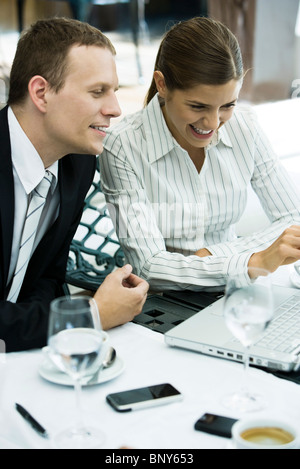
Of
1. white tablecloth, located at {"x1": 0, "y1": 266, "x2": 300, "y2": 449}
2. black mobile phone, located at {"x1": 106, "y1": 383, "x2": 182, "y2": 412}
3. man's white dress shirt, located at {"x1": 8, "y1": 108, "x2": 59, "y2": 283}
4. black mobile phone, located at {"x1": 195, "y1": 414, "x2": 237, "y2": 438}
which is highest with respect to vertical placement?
man's white dress shirt, located at {"x1": 8, "y1": 108, "x2": 59, "y2": 283}

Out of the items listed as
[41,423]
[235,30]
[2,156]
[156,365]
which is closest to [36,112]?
[2,156]

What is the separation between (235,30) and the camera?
18.4ft

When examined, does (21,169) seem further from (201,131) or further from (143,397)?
(143,397)

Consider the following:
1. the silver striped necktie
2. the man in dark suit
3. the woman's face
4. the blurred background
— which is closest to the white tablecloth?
the man in dark suit

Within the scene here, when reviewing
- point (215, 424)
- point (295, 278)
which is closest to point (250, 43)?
point (295, 278)

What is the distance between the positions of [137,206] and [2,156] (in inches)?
17.0

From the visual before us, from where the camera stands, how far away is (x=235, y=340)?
1.27 m

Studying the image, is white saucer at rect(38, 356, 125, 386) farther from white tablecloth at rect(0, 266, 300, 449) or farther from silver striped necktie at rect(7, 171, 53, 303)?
silver striped necktie at rect(7, 171, 53, 303)

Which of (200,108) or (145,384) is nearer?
(145,384)

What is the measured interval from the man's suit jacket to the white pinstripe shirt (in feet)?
0.40

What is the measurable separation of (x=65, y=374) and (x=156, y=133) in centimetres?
94

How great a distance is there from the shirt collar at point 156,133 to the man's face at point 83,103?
30 centimetres

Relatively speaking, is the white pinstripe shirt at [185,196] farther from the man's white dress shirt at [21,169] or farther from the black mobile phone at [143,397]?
A: the black mobile phone at [143,397]

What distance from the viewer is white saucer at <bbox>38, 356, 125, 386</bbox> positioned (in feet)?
3.75
